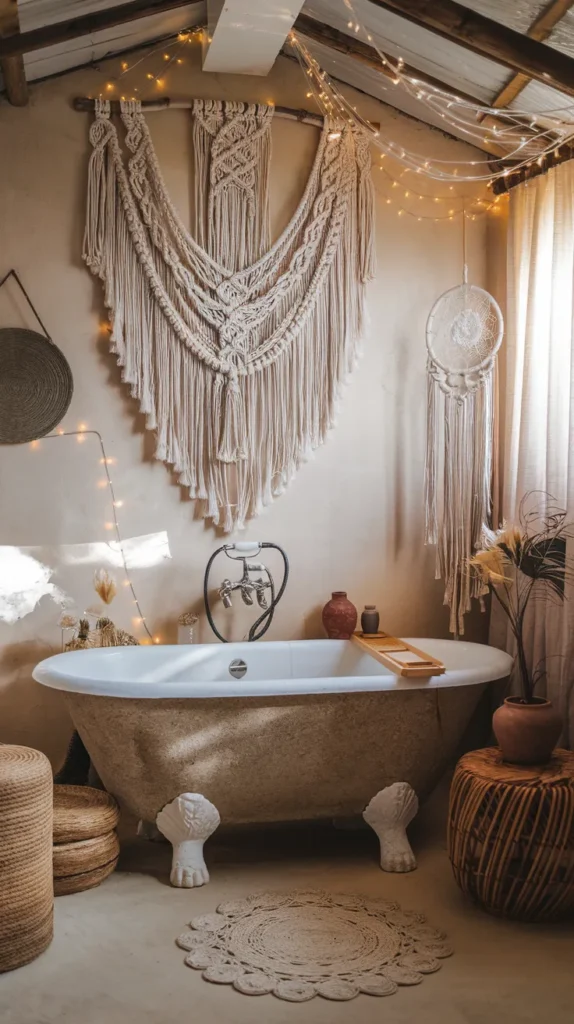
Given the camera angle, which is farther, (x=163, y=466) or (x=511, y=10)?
(x=163, y=466)

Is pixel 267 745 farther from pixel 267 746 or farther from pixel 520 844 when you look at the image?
pixel 520 844

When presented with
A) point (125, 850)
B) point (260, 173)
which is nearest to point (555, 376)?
point (260, 173)

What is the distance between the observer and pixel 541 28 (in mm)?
3117

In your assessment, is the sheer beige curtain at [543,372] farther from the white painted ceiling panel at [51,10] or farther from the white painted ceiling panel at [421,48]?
the white painted ceiling panel at [51,10]

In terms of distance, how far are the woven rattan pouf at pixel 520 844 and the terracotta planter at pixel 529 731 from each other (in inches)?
3.1

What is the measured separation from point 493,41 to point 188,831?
9.25 ft

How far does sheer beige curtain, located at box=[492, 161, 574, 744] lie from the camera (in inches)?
141

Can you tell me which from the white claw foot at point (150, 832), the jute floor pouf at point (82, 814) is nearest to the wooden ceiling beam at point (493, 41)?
the jute floor pouf at point (82, 814)

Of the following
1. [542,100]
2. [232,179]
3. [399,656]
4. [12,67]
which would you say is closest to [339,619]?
[399,656]

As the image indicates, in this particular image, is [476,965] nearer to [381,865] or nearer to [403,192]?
[381,865]

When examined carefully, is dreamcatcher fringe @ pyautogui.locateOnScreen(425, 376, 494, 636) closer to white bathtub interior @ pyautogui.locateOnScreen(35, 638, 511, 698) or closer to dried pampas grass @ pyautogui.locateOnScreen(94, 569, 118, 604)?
white bathtub interior @ pyautogui.locateOnScreen(35, 638, 511, 698)

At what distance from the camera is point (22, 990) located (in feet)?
8.41

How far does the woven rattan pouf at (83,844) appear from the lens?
3.20 meters

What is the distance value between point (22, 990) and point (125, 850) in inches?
39.9
